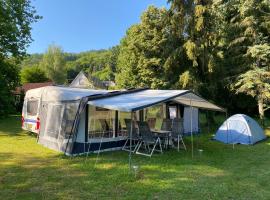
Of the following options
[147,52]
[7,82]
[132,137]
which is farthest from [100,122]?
[147,52]

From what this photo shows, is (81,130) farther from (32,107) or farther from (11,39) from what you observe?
(11,39)

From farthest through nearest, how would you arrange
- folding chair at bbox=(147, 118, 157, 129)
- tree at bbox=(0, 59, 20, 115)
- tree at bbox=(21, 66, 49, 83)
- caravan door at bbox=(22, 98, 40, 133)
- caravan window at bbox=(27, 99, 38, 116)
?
tree at bbox=(21, 66, 49, 83)
tree at bbox=(0, 59, 20, 115)
caravan window at bbox=(27, 99, 38, 116)
caravan door at bbox=(22, 98, 40, 133)
folding chair at bbox=(147, 118, 157, 129)

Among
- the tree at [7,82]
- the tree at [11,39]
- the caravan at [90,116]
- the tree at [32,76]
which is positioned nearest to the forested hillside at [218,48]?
the caravan at [90,116]

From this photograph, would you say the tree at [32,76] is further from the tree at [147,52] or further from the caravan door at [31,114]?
the caravan door at [31,114]

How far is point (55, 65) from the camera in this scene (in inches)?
1996

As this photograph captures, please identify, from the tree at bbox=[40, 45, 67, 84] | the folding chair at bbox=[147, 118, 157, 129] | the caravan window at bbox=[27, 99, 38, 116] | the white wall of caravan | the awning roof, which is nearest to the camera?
the awning roof

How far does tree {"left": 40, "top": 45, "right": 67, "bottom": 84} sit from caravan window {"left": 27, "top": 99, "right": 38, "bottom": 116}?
3847cm

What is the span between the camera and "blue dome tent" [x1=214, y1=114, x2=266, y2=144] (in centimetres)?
1110

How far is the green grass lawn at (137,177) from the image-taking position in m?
5.25

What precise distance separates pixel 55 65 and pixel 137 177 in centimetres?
4731

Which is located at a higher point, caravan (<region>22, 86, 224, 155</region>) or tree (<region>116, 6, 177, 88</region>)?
tree (<region>116, 6, 177, 88</region>)

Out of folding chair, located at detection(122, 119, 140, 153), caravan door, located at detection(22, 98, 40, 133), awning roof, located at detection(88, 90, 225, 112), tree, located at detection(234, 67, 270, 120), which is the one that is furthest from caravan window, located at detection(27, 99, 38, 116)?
tree, located at detection(234, 67, 270, 120)

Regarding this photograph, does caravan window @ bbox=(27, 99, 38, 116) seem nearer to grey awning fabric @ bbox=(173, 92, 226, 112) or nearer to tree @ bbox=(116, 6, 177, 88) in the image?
grey awning fabric @ bbox=(173, 92, 226, 112)

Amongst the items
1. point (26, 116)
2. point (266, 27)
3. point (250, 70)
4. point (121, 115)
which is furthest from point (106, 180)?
point (266, 27)
